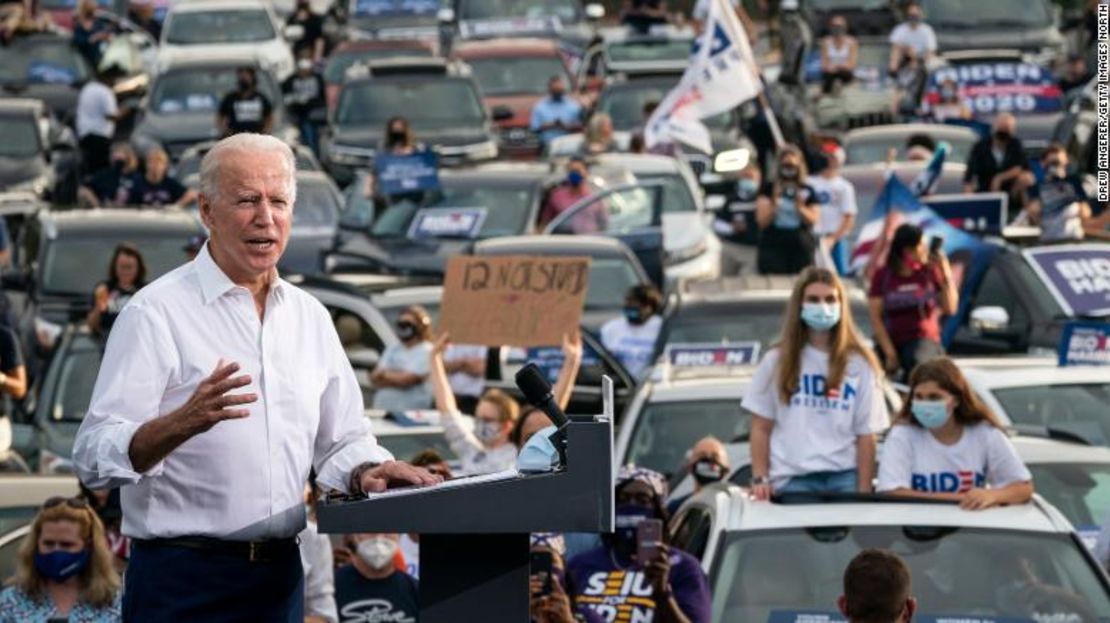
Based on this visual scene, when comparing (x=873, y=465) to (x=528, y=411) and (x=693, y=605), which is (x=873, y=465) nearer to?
(x=528, y=411)

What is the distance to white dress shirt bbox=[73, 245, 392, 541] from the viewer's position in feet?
20.8

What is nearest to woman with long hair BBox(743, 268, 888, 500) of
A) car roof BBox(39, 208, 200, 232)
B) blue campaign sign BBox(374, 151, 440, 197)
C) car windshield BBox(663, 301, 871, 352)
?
car windshield BBox(663, 301, 871, 352)

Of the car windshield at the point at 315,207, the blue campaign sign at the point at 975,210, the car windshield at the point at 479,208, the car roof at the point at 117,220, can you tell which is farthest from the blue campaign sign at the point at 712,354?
the car windshield at the point at 315,207

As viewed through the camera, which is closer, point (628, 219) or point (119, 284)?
point (119, 284)

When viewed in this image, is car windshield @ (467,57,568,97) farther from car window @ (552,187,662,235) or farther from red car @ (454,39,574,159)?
car window @ (552,187,662,235)

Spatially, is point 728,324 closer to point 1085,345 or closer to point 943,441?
point 1085,345

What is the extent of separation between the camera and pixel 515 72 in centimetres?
3575

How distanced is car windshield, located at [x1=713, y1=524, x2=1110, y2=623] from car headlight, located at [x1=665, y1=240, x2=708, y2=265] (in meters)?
14.0

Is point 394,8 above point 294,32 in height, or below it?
above

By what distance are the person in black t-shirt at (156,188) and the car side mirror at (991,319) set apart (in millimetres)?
8825

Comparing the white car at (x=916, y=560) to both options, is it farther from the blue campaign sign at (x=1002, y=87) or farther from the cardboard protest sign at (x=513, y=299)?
the blue campaign sign at (x=1002, y=87)

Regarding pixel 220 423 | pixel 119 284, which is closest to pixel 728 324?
pixel 119 284

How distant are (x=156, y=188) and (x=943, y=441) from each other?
14835mm

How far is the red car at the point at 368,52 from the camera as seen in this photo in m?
36.5
